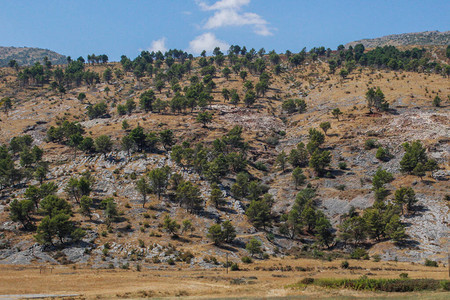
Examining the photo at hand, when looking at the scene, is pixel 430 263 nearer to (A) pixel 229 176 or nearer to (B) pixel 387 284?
(B) pixel 387 284

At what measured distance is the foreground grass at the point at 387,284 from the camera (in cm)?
4434

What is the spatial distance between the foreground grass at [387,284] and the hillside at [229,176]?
24132 mm

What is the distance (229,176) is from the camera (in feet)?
368

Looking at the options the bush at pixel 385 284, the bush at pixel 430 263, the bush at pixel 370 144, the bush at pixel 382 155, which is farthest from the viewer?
the bush at pixel 370 144

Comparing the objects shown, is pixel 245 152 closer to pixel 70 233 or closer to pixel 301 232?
pixel 301 232

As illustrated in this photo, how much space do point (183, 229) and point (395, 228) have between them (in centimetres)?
5305

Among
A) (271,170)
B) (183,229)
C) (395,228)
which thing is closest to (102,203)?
(183,229)

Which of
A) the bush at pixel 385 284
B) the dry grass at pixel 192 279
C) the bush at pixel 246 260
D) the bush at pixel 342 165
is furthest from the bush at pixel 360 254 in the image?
the bush at pixel 342 165

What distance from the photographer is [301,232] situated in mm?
87875

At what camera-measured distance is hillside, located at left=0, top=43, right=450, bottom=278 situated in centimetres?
7281

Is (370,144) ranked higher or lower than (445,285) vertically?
higher

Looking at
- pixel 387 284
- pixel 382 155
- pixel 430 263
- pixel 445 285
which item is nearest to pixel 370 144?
pixel 382 155

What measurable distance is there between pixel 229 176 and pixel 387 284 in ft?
233

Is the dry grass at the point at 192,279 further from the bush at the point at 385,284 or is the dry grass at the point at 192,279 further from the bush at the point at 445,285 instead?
the bush at the point at 445,285
